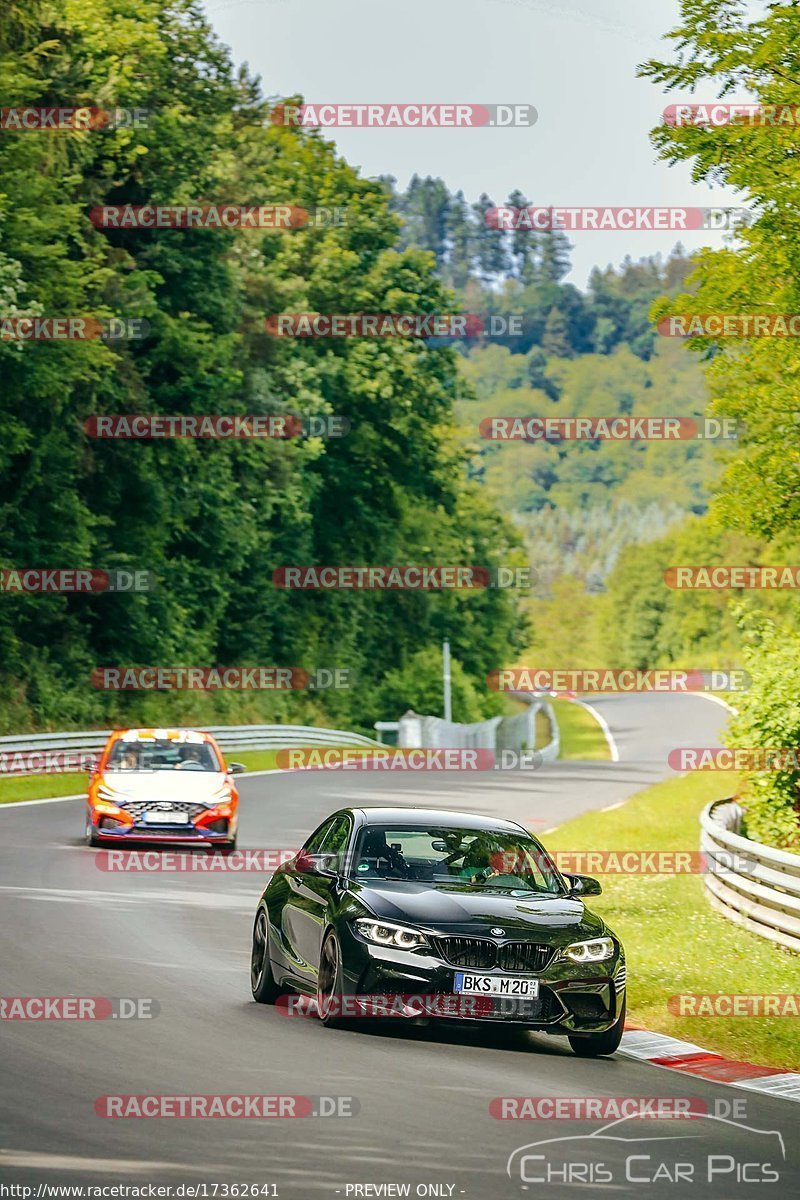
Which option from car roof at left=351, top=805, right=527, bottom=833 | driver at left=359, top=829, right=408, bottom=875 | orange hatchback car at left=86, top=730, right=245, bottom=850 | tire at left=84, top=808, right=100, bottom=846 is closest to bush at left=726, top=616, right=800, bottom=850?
orange hatchback car at left=86, top=730, right=245, bottom=850

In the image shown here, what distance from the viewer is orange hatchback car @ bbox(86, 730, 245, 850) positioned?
77.2 feet

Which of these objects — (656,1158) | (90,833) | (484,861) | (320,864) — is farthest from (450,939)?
(90,833)

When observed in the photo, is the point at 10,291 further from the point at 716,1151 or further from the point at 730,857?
the point at 716,1151

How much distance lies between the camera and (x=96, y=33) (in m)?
51.0

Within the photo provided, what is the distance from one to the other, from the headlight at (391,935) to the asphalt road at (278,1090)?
0.59m

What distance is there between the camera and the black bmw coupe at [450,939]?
1096 cm

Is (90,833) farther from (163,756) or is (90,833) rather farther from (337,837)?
(337,837)

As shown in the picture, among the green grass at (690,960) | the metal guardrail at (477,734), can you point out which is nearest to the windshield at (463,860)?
the green grass at (690,960)

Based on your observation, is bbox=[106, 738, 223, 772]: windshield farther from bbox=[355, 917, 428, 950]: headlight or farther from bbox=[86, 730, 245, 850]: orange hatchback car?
bbox=[355, 917, 428, 950]: headlight

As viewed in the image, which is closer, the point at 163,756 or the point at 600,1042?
the point at 600,1042

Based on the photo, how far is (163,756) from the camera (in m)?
25.2

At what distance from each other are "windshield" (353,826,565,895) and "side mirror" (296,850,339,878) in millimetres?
185

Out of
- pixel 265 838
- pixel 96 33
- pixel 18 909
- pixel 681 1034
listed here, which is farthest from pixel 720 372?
pixel 96 33

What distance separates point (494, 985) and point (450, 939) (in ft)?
1.17
